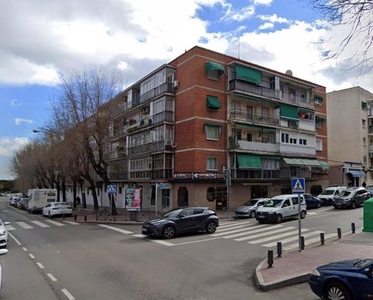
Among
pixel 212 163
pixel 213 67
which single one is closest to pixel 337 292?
pixel 212 163

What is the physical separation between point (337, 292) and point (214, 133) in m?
26.2

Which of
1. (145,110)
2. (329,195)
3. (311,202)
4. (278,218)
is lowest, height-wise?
(278,218)

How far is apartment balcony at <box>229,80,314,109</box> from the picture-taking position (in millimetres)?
33234

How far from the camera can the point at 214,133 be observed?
106 feet

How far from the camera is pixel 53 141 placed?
33.4 m

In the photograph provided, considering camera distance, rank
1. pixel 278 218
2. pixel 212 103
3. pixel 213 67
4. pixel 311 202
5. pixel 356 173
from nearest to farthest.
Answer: pixel 278 218
pixel 311 202
pixel 213 67
pixel 212 103
pixel 356 173

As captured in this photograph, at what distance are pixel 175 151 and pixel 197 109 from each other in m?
4.91

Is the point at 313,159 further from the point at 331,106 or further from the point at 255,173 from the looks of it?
the point at 331,106

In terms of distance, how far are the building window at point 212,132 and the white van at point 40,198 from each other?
1894 cm

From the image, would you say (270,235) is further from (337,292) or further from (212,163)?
(212,163)

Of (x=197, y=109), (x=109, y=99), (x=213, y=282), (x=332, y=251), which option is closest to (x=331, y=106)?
(x=197, y=109)

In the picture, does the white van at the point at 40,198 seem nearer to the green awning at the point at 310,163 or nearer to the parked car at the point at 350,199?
the green awning at the point at 310,163

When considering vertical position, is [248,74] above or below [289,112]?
above

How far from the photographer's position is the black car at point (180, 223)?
16.3 meters
